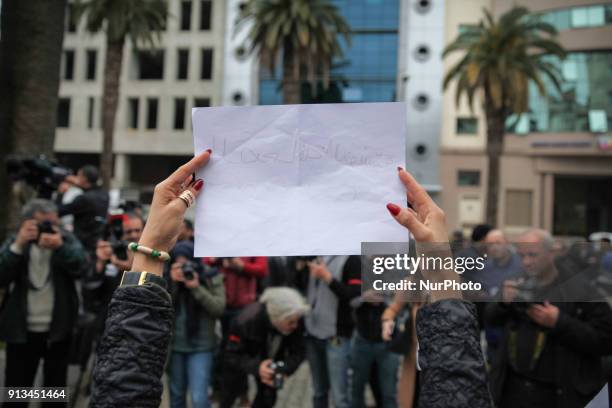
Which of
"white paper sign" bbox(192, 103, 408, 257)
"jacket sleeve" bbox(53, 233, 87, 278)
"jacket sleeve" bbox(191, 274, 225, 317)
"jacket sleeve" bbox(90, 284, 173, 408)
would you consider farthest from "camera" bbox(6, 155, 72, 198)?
"jacket sleeve" bbox(90, 284, 173, 408)

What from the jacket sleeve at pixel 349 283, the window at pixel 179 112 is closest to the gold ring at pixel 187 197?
the jacket sleeve at pixel 349 283

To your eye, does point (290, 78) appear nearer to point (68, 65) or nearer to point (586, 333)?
point (586, 333)

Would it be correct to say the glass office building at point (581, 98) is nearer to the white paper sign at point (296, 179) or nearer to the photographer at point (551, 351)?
the photographer at point (551, 351)

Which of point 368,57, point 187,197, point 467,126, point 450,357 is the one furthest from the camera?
point 368,57

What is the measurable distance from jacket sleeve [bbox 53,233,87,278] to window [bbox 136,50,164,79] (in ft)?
111

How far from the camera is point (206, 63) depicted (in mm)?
35406

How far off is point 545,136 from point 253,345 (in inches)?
1190

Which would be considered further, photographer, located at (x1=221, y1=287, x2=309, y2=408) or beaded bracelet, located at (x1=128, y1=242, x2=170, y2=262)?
photographer, located at (x1=221, y1=287, x2=309, y2=408)

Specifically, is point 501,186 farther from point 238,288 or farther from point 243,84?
point 238,288

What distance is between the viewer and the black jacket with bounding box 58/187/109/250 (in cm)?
571

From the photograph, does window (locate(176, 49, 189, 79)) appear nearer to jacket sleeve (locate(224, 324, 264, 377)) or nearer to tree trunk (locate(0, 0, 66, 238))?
tree trunk (locate(0, 0, 66, 238))

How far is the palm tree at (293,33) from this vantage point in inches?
776

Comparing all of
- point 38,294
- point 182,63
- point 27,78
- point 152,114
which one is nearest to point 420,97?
point 182,63

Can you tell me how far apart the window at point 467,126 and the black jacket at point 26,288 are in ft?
98.1
